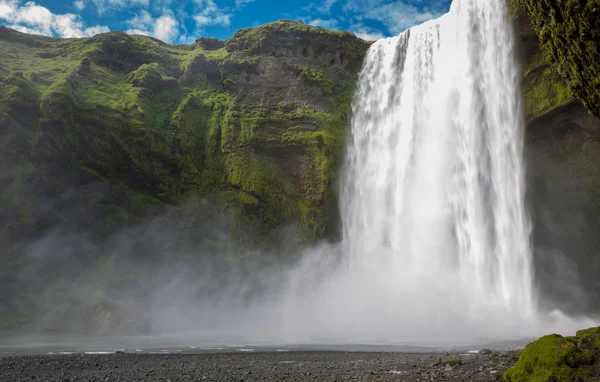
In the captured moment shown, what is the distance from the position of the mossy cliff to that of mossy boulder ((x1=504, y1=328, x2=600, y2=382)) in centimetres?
1981

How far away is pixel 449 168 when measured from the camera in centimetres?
2350

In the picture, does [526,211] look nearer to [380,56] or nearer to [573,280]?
[573,280]

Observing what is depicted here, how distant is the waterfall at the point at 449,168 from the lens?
21469 mm

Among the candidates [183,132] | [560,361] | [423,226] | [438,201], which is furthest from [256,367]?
[183,132]

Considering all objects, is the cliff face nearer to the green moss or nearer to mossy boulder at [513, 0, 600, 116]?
the green moss

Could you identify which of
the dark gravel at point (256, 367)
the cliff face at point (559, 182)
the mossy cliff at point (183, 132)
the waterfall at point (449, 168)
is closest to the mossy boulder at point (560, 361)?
the dark gravel at point (256, 367)

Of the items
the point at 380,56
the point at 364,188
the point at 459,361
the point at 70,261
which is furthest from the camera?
the point at 380,56

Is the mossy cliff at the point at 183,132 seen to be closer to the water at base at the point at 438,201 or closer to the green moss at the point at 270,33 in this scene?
the green moss at the point at 270,33

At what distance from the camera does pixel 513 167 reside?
72.8 ft

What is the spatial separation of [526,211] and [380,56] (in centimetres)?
1417

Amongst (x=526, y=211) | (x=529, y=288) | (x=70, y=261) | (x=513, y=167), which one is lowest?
(x=529, y=288)

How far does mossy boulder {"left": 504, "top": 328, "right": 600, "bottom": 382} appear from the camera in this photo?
20.2ft

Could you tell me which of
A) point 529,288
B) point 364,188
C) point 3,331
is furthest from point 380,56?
point 3,331

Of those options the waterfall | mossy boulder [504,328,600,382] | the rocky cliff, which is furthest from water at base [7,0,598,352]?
mossy boulder [504,328,600,382]
